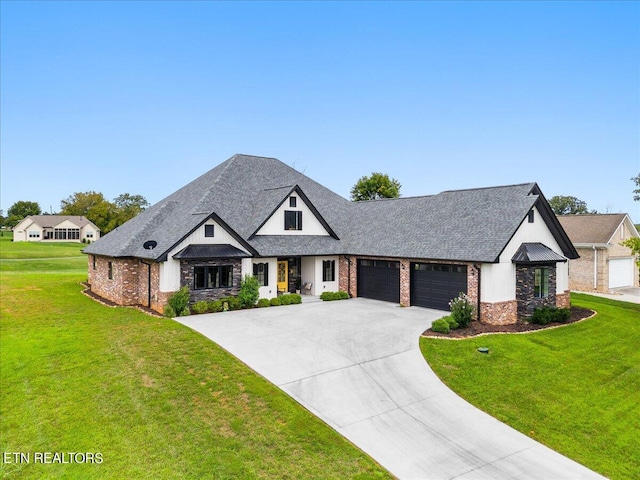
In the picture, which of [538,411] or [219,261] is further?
[219,261]

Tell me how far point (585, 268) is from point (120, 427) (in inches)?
1435

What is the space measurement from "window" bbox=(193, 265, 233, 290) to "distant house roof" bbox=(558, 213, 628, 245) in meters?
30.0

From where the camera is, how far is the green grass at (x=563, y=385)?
9594 mm

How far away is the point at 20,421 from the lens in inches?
412

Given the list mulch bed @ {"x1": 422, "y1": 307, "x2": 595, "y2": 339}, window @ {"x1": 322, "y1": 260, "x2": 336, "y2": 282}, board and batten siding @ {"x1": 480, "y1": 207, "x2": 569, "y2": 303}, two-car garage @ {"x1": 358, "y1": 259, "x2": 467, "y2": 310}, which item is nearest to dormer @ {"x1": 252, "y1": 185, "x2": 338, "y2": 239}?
window @ {"x1": 322, "y1": 260, "x2": 336, "y2": 282}

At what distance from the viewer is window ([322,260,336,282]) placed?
26.3m

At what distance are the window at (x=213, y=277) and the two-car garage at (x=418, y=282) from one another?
29.4 feet

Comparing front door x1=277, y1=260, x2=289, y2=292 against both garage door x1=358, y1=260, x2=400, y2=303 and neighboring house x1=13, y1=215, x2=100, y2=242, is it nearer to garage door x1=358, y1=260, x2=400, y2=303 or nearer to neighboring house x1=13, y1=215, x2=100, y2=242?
garage door x1=358, y1=260, x2=400, y2=303

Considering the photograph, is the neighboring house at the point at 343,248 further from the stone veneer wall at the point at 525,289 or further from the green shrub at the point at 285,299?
the green shrub at the point at 285,299

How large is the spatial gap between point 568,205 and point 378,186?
6845cm

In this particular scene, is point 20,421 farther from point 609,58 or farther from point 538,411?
point 609,58

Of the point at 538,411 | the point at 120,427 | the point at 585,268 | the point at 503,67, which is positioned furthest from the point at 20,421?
the point at 585,268

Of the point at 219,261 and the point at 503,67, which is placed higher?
the point at 503,67

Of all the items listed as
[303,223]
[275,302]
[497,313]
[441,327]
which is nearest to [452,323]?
[441,327]
